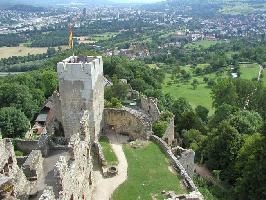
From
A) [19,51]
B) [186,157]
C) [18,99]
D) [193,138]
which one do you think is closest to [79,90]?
[186,157]

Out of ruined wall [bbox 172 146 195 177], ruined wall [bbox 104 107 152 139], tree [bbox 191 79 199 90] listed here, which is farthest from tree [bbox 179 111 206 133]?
tree [bbox 191 79 199 90]

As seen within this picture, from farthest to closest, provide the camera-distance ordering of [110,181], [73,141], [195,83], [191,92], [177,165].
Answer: [195,83]
[191,92]
[177,165]
[110,181]
[73,141]

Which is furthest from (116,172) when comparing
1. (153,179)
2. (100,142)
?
(100,142)

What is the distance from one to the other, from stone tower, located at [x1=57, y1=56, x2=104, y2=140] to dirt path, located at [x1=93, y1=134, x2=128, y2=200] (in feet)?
11.0

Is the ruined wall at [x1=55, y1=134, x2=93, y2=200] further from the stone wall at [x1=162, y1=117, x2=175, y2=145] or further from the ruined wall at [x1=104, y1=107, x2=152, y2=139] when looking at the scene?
the stone wall at [x1=162, y1=117, x2=175, y2=145]

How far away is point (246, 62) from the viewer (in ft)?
457

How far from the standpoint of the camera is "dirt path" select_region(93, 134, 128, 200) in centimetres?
3036

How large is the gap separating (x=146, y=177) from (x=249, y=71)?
98.9m

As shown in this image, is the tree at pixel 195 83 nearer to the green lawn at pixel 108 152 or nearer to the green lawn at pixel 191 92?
the green lawn at pixel 191 92

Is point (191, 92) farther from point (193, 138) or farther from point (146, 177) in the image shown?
point (146, 177)

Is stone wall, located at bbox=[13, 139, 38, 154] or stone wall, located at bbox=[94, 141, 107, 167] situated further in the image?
stone wall, located at bbox=[13, 139, 38, 154]

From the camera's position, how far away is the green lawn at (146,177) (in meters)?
30.5

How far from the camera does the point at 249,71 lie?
124312 millimetres

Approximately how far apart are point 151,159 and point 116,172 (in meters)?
3.71
